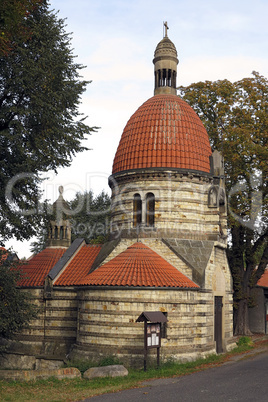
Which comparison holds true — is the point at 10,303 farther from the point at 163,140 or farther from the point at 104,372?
the point at 163,140

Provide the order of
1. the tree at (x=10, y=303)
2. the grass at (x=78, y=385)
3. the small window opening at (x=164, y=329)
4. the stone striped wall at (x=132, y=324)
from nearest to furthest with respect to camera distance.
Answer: the grass at (x=78, y=385), the tree at (x=10, y=303), the stone striped wall at (x=132, y=324), the small window opening at (x=164, y=329)

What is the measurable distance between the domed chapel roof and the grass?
1054 centimetres

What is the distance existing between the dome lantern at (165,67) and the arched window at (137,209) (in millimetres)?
7278

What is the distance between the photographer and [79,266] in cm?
2755

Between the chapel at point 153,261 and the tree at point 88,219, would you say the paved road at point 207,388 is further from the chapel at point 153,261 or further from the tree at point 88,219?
the tree at point 88,219

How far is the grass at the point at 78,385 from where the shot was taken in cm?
A: 1565

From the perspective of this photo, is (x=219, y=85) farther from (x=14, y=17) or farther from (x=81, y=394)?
(x=81, y=394)

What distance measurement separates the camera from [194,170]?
25875 millimetres

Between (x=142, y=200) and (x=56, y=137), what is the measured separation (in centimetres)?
721

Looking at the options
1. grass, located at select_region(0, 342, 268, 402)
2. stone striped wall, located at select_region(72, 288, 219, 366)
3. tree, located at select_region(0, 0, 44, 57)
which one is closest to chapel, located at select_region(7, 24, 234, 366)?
stone striped wall, located at select_region(72, 288, 219, 366)

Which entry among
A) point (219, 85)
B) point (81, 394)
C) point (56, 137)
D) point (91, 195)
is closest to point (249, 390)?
point (81, 394)

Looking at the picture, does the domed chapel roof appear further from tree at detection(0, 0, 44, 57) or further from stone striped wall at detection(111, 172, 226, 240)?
tree at detection(0, 0, 44, 57)

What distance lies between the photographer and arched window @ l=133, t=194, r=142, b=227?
26.0m

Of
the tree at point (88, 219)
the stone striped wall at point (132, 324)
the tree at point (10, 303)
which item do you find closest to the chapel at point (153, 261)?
the stone striped wall at point (132, 324)
